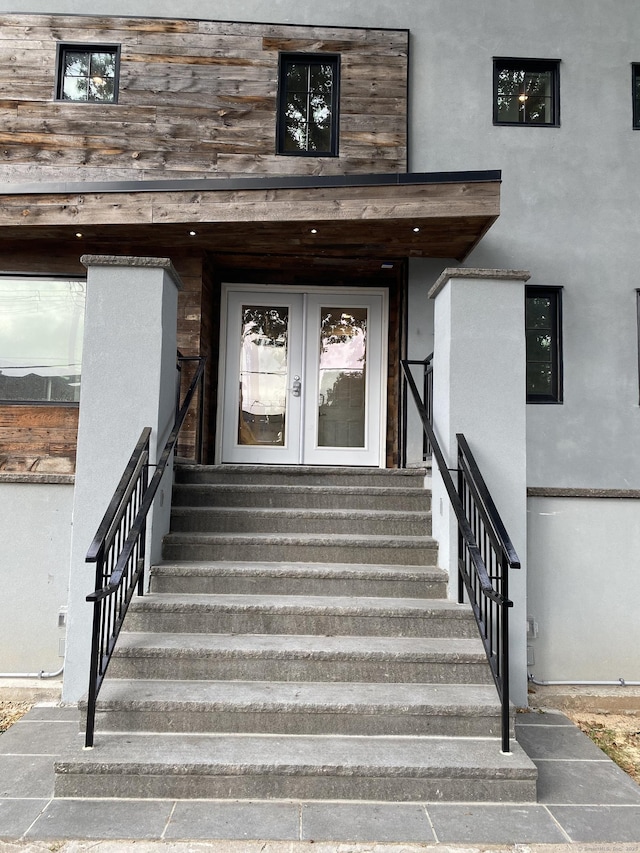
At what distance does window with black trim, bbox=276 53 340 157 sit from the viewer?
5.85 metres

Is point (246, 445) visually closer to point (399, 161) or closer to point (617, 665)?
point (399, 161)

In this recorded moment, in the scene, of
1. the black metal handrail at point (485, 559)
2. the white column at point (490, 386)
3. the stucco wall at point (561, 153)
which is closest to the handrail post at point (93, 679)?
the black metal handrail at point (485, 559)

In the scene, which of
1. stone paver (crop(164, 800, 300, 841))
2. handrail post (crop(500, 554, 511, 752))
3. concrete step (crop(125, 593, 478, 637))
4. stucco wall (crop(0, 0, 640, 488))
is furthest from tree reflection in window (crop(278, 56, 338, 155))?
stone paver (crop(164, 800, 300, 841))

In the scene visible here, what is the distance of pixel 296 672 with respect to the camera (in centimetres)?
304

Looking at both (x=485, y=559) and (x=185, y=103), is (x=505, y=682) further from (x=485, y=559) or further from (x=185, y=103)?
(x=185, y=103)

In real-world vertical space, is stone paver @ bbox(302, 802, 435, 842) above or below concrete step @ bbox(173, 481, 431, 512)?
below

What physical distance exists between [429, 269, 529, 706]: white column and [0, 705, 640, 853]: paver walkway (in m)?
1.19

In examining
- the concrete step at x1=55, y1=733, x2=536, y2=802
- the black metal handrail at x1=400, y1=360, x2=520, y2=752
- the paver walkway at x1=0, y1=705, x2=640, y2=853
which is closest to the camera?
the paver walkway at x1=0, y1=705, x2=640, y2=853

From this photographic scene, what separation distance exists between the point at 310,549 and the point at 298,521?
0.29 meters

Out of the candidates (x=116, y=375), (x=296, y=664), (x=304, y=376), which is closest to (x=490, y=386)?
(x=296, y=664)

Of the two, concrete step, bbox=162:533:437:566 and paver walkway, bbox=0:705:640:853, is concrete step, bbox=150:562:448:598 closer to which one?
concrete step, bbox=162:533:437:566

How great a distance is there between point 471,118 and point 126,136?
129 inches

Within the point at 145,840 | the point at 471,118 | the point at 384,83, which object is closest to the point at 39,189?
the point at 384,83

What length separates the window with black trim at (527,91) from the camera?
6027 millimetres
